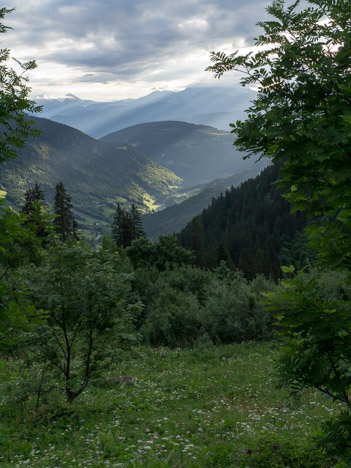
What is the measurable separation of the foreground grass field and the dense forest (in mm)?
46

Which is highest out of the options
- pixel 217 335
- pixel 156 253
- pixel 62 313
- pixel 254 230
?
pixel 62 313

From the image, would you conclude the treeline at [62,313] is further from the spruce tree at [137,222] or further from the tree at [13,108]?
the spruce tree at [137,222]

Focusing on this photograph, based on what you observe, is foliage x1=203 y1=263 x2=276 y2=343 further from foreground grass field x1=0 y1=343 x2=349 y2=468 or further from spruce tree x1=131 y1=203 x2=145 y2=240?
spruce tree x1=131 y1=203 x2=145 y2=240

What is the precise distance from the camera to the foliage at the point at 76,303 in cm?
997

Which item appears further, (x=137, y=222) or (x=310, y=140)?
(x=137, y=222)

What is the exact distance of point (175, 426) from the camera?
9258 mm

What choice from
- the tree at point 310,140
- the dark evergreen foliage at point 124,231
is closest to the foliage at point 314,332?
the tree at point 310,140

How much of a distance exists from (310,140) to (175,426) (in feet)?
27.7

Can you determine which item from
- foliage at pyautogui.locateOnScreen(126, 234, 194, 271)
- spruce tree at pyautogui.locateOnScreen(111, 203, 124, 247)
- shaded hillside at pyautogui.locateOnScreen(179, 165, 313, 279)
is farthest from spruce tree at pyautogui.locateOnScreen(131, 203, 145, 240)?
foliage at pyautogui.locateOnScreen(126, 234, 194, 271)

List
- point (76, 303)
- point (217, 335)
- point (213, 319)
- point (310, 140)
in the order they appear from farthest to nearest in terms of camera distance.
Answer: point (213, 319) → point (217, 335) → point (76, 303) → point (310, 140)

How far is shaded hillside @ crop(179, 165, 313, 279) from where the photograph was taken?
99.0m

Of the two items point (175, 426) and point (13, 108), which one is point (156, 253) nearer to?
point (175, 426)

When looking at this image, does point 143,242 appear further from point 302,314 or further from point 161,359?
point 302,314

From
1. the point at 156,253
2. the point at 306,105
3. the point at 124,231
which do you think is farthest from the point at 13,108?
the point at 124,231
